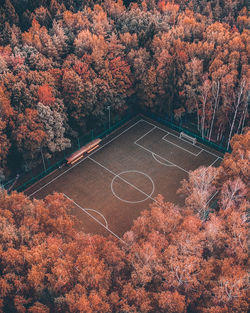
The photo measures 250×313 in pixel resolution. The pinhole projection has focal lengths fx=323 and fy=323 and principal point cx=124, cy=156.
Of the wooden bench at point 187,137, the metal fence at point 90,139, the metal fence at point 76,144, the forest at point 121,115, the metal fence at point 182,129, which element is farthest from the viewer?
the wooden bench at point 187,137

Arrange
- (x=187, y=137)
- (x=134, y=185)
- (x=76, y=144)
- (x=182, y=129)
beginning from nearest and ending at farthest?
(x=134, y=185) < (x=76, y=144) < (x=187, y=137) < (x=182, y=129)

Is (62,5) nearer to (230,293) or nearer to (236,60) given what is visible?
(236,60)

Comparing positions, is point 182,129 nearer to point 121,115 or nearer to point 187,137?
point 187,137

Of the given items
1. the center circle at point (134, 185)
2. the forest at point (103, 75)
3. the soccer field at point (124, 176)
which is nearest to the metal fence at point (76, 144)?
the soccer field at point (124, 176)

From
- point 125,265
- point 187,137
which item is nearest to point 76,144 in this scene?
point 187,137

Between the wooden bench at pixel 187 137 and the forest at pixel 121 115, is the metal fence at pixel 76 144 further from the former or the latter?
the wooden bench at pixel 187 137

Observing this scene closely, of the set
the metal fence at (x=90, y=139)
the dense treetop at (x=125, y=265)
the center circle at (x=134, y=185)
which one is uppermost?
the dense treetop at (x=125, y=265)
